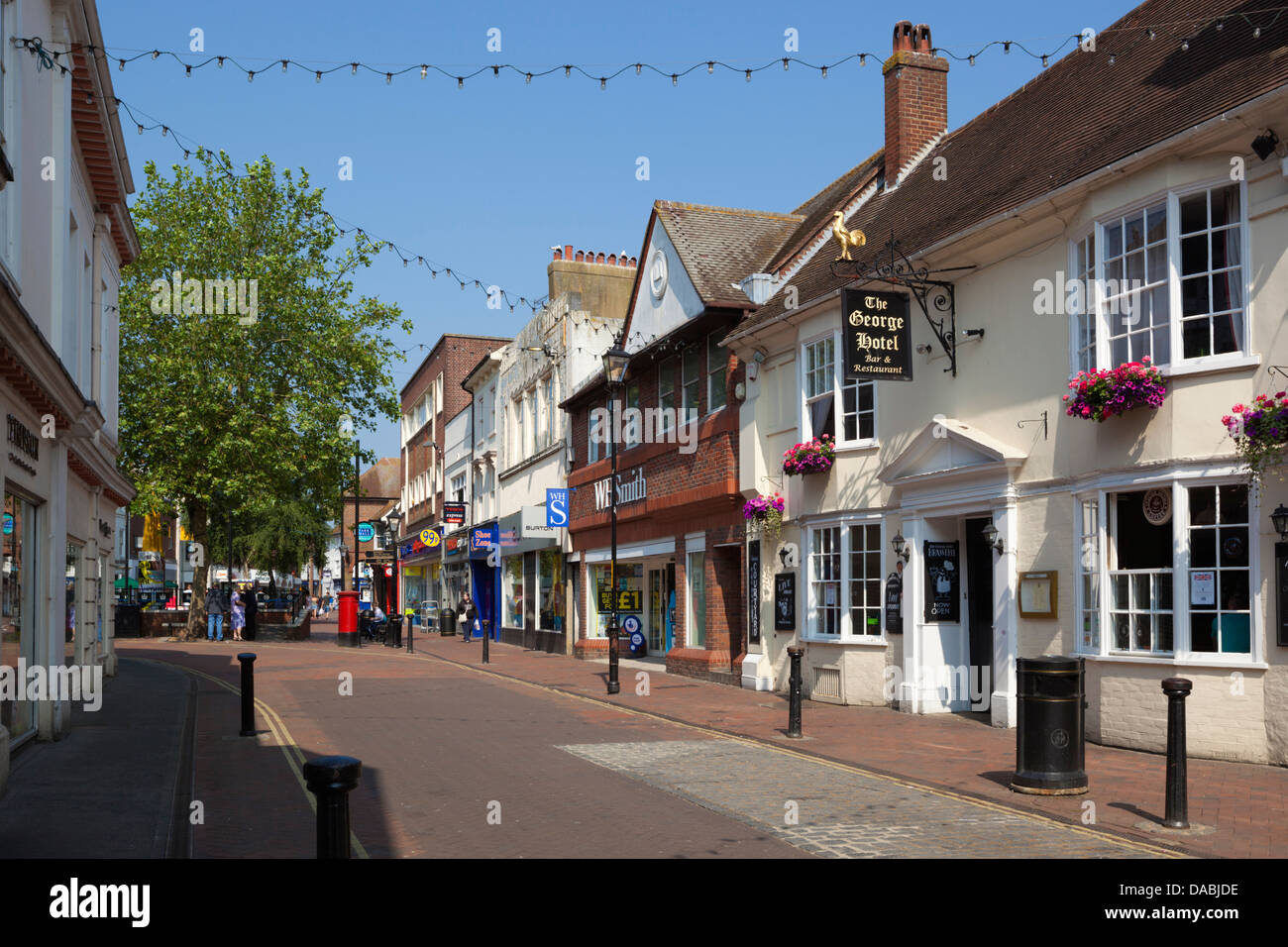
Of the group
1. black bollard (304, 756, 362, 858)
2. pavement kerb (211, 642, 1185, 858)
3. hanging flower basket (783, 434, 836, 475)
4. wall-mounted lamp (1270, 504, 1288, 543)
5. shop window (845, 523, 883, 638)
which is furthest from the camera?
hanging flower basket (783, 434, 836, 475)

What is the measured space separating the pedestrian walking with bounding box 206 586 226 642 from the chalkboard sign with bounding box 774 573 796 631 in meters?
24.4

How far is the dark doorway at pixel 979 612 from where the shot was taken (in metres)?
15.6

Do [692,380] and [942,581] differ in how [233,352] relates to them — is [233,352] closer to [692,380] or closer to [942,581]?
[692,380]

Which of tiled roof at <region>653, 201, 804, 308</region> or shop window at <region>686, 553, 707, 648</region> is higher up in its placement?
tiled roof at <region>653, 201, 804, 308</region>

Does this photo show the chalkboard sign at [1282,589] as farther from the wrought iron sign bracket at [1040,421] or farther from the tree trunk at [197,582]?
the tree trunk at [197,582]

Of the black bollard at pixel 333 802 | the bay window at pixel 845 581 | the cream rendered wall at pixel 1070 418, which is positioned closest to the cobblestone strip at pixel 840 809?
the cream rendered wall at pixel 1070 418

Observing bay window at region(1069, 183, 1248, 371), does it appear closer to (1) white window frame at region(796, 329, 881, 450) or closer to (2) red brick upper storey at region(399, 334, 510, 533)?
(1) white window frame at region(796, 329, 881, 450)

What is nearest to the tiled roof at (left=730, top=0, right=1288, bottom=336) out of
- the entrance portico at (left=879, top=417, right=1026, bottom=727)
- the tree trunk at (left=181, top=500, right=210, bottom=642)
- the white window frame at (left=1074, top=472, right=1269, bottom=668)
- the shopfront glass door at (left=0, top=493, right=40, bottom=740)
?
the entrance portico at (left=879, top=417, right=1026, bottom=727)

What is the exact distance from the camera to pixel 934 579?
1551cm

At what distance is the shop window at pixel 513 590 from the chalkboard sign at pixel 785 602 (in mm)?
17456

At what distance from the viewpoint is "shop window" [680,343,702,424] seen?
72.2ft

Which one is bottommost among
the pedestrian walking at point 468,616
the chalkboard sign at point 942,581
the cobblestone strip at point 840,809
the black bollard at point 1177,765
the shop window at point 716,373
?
the pedestrian walking at point 468,616
